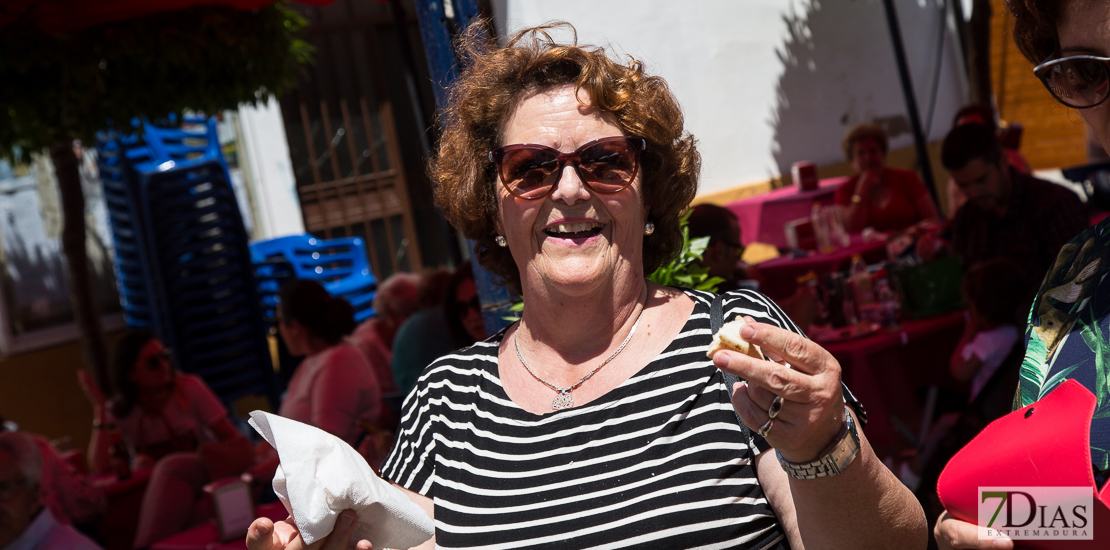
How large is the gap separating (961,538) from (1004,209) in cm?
370

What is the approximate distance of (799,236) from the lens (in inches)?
239

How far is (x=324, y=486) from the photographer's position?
1.37 metres

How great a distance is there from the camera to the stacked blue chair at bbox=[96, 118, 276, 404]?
6797mm

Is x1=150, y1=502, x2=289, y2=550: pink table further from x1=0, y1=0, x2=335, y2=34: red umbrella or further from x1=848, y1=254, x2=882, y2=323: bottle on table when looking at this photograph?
x1=848, y1=254, x2=882, y2=323: bottle on table

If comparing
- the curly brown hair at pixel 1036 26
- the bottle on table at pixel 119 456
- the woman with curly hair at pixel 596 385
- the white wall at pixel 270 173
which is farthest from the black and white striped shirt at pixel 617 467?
the white wall at pixel 270 173

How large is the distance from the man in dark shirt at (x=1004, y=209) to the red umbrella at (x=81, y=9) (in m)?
3.47

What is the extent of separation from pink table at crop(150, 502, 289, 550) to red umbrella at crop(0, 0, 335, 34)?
2.54 meters

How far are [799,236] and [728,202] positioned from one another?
0.88 metres

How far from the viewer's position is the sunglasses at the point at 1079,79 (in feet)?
3.87

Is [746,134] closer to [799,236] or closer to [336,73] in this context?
[799,236]

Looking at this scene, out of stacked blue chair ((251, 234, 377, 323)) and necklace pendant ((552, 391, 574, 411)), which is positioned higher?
stacked blue chair ((251, 234, 377, 323))

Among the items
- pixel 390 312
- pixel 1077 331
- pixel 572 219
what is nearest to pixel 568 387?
pixel 572 219

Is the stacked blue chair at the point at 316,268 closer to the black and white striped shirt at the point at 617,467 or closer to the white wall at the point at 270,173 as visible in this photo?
the white wall at the point at 270,173

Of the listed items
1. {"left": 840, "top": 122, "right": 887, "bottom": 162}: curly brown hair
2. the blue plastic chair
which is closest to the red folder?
{"left": 840, "top": 122, "right": 887, "bottom": 162}: curly brown hair
